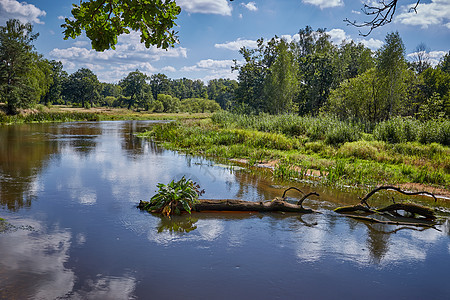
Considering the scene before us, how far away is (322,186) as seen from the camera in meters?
13.1

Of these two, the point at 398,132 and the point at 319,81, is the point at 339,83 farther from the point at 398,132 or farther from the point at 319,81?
the point at 398,132

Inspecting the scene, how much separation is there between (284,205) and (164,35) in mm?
6271

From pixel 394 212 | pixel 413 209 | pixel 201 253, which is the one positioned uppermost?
pixel 413 209

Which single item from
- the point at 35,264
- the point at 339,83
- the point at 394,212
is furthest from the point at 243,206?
the point at 339,83

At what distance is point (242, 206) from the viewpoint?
363 inches

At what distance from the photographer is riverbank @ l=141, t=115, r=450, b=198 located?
524 inches

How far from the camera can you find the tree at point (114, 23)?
4453mm

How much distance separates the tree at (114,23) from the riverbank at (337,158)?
10731 millimetres

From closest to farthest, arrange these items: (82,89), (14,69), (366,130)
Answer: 1. (366,130)
2. (14,69)
3. (82,89)

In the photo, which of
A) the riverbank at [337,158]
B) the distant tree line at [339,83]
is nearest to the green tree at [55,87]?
the distant tree line at [339,83]

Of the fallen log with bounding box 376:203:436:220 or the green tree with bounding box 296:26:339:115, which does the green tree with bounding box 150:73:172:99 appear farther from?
the fallen log with bounding box 376:203:436:220

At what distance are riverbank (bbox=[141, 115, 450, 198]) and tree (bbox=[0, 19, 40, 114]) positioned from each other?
1459 inches

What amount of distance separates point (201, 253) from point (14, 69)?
189 ft

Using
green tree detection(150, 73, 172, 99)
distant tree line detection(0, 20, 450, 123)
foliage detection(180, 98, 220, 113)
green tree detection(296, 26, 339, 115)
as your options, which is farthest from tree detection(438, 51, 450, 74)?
green tree detection(150, 73, 172, 99)
